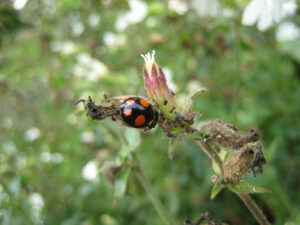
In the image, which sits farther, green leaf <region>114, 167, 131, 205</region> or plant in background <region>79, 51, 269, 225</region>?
green leaf <region>114, 167, 131, 205</region>

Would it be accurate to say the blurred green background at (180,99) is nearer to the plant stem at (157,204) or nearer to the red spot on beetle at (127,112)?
the plant stem at (157,204)

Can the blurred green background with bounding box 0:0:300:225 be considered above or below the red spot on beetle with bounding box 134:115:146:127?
above

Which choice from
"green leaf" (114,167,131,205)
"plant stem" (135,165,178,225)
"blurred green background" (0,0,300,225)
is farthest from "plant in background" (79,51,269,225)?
"blurred green background" (0,0,300,225)

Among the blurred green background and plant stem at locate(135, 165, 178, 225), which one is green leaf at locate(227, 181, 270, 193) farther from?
the blurred green background

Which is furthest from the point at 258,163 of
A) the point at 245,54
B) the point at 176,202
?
the point at 245,54

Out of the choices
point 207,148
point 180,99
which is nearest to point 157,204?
point 207,148

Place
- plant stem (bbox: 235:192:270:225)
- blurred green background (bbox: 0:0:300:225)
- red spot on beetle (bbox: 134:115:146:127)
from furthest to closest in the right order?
blurred green background (bbox: 0:0:300:225) → plant stem (bbox: 235:192:270:225) → red spot on beetle (bbox: 134:115:146:127)

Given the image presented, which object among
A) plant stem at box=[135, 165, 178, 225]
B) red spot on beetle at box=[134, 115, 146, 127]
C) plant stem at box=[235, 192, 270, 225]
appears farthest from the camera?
plant stem at box=[135, 165, 178, 225]

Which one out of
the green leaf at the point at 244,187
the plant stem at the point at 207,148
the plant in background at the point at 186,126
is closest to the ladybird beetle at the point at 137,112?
the plant in background at the point at 186,126

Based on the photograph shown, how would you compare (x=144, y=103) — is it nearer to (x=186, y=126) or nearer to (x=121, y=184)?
(x=186, y=126)

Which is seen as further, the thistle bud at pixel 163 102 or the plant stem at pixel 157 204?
the plant stem at pixel 157 204
